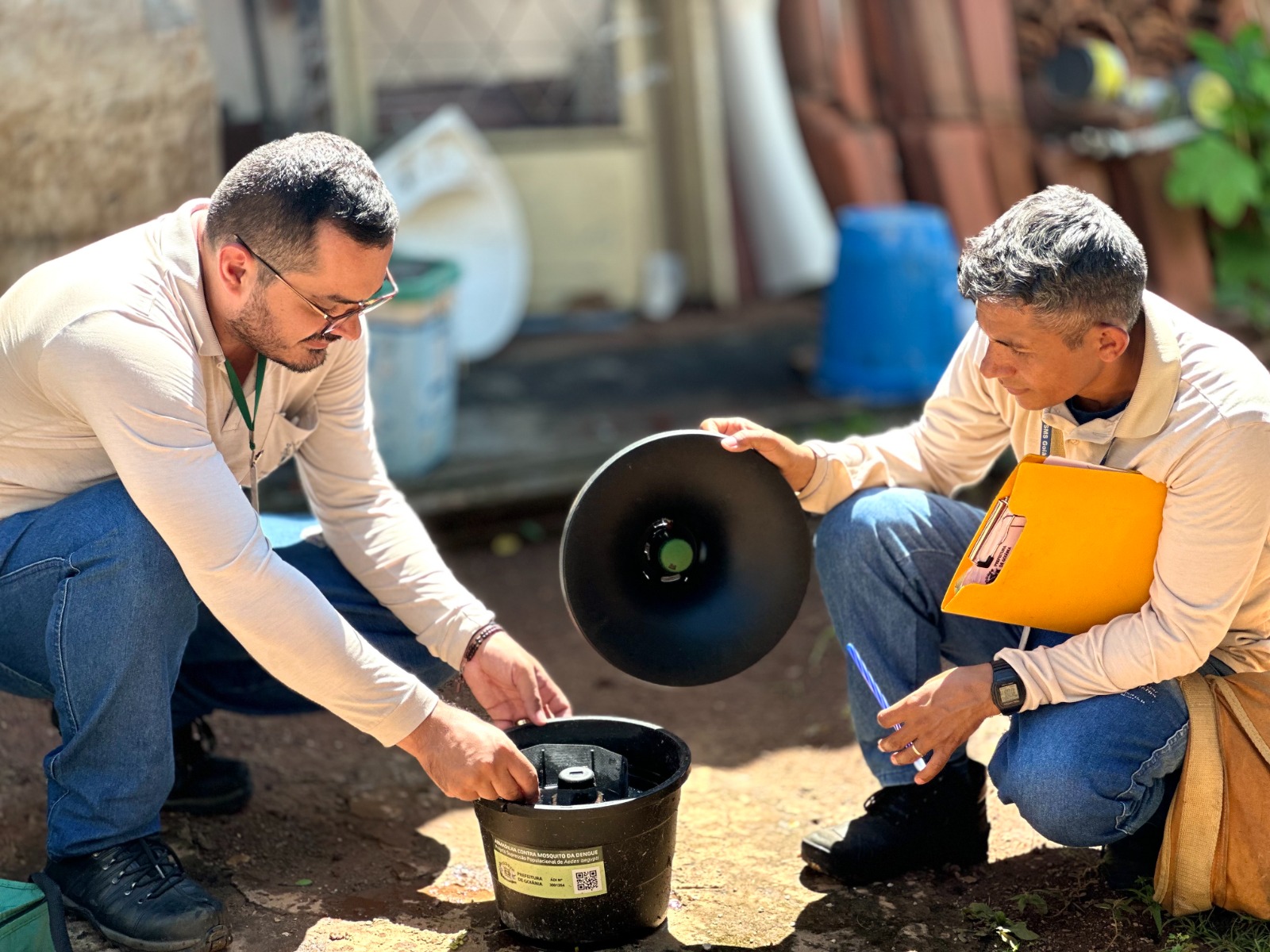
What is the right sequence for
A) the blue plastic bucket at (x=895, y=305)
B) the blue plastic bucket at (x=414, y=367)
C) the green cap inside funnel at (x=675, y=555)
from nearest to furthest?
the green cap inside funnel at (x=675, y=555) → the blue plastic bucket at (x=414, y=367) → the blue plastic bucket at (x=895, y=305)

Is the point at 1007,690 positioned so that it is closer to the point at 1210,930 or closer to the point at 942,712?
the point at 942,712

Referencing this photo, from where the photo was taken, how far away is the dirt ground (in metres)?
2.41

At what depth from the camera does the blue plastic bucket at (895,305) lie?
5141 millimetres

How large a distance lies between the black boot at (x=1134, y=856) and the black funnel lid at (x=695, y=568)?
70 cm

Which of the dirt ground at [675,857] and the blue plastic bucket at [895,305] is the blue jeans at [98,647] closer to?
the dirt ground at [675,857]

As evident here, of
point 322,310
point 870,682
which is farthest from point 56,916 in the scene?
point 870,682

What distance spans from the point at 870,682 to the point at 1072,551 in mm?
415

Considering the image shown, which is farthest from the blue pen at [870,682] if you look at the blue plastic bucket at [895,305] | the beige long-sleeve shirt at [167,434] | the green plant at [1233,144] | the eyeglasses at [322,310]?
the green plant at [1233,144]

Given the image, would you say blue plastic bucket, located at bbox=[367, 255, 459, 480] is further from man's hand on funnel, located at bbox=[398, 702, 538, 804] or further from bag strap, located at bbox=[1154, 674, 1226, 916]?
bag strap, located at bbox=[1154, 674, 1226, 916]

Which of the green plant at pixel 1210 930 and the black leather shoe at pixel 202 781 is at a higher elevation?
the black leather shoe at pixel 202 781

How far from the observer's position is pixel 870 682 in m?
2.45

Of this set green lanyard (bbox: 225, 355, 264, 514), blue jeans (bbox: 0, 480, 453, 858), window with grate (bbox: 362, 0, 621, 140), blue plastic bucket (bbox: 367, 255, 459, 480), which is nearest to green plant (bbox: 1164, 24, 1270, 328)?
window with grate (bbox: 362, 0, 621, 140)

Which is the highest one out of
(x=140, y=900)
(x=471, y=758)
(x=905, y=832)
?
(x=471, y=758)

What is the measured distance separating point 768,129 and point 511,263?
1.57 meters
